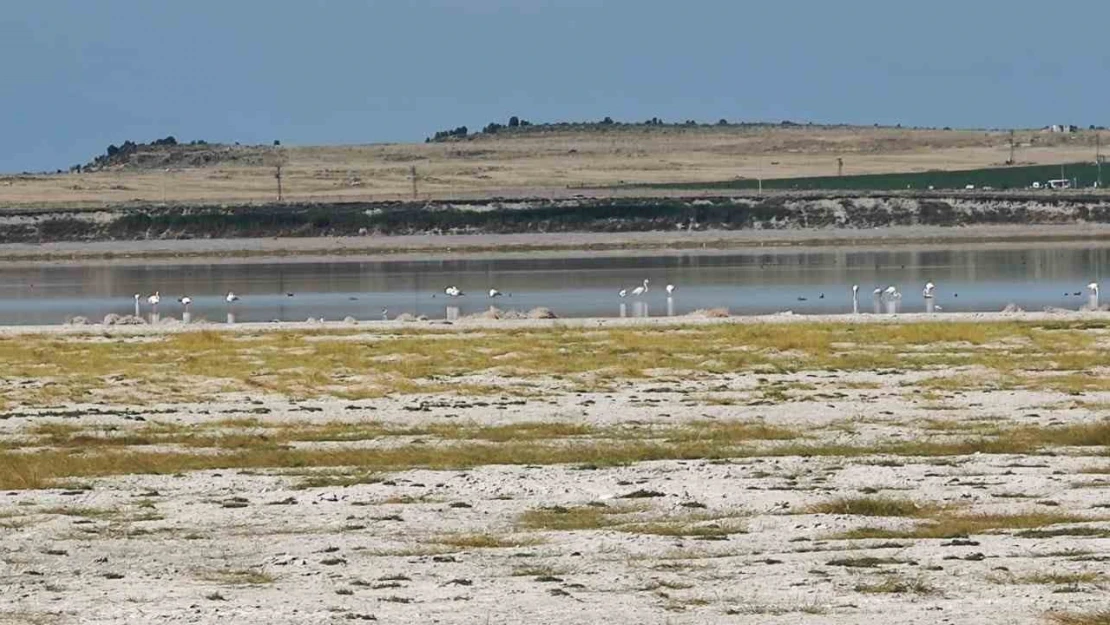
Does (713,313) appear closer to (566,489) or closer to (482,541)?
(566,489)

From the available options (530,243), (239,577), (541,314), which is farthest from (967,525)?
(530,243)

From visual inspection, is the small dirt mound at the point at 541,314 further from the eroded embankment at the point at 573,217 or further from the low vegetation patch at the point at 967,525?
the eroded embankment at the point at 573,217

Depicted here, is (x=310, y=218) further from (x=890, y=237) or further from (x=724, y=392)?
(x=724, y=392)

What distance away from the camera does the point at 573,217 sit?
421 feet

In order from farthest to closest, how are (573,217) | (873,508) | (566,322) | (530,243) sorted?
(573,217), (530,243), (566,322), (873,508)

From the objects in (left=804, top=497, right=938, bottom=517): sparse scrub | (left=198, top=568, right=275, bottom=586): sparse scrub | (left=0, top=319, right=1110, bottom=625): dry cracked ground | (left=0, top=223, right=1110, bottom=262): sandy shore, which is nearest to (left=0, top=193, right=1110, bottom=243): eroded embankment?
(left=0, top=223, right=1110, bottom=262): sandy shore

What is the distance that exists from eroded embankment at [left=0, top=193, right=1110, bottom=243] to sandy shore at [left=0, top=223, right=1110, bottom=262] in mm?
2601

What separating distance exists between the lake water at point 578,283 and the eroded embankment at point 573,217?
21.4 metres

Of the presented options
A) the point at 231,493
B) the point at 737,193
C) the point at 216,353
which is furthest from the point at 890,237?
the point at 231,493

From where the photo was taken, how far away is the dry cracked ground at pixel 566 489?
14.0m

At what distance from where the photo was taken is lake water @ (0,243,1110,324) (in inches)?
2270

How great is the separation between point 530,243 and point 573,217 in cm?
1282

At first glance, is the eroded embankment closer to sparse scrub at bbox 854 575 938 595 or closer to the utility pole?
the utility pole

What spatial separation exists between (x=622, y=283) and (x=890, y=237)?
42.4 meters
